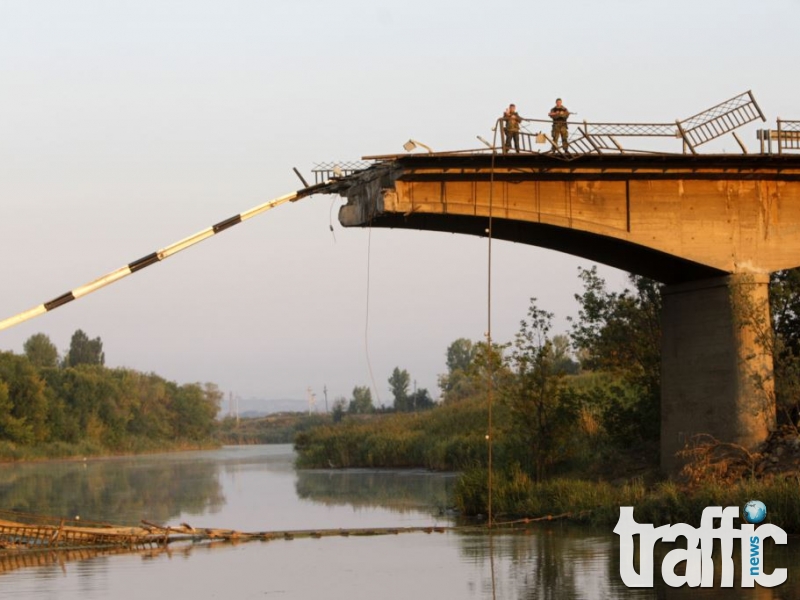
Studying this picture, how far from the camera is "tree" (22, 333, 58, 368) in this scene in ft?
447

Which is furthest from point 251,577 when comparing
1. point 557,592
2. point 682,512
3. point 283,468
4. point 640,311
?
point 283,468

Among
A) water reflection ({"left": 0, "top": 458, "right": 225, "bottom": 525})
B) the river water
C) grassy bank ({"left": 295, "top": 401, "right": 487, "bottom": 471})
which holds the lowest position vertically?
the river water

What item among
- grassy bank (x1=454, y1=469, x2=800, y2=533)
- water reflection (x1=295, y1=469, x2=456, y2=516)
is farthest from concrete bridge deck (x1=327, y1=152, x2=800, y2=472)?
water reflection (x1=295, y1=469, x2=456, y2=516)

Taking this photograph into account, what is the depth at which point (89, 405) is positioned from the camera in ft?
344

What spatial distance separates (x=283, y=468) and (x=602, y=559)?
4475 cm

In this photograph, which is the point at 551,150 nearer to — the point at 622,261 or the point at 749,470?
the point at 622,261

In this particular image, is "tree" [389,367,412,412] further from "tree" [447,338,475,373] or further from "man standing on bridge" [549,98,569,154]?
"man standing on bridge" [549,98,569,154]

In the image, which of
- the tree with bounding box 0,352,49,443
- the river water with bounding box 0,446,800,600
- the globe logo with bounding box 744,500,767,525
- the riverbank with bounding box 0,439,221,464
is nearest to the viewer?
the river water with bounding box 0,446,800,600

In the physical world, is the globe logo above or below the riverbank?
below

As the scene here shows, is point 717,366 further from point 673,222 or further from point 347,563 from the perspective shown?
point 347,563

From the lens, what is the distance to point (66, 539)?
26.6 metres

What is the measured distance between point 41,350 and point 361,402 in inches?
1319

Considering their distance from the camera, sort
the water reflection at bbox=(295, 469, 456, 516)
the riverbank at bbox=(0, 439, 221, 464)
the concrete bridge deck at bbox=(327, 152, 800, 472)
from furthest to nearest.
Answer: the riverbank at bbox=(0, 439, 221, 464) → the water reflection at bbox=(295, 469, 456, 516) → the concrete bridge deck at bbox=(327, 152, 800, 472)

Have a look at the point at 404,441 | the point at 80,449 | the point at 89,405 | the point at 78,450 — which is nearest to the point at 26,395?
the point at 78,450
